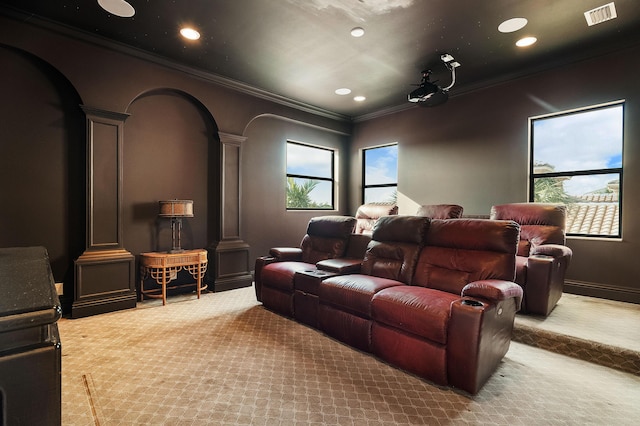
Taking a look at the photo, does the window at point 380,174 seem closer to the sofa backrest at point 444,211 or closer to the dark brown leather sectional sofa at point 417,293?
the sofa backrest at point 444,211

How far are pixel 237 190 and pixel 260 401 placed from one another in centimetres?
319

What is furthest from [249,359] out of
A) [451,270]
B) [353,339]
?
[451,270]

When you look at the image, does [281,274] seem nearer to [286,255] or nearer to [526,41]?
[286,255]

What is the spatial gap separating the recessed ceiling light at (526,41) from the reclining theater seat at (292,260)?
2676 millimetres

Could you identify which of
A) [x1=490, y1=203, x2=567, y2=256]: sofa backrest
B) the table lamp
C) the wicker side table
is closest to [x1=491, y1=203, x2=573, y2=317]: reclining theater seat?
[x1=490, y1=203, x2=567, y2=256]: sofa backrest

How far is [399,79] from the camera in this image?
14.3 ft

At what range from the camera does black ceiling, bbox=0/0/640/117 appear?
275 cm

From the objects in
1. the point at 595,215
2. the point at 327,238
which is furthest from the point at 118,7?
the point at 595,215

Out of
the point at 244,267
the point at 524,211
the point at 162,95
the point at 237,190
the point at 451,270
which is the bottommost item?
the point at 244,267

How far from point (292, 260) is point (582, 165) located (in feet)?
12.4

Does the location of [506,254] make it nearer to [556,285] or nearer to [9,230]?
[556,285]

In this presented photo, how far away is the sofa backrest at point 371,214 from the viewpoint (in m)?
4.73

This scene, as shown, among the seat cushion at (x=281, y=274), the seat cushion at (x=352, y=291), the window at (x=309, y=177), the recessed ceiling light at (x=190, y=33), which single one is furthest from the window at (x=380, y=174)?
the recessed ceiling light at (x=190, y=33)

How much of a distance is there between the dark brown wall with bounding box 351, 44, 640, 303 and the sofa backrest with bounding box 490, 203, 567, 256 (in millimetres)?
684
